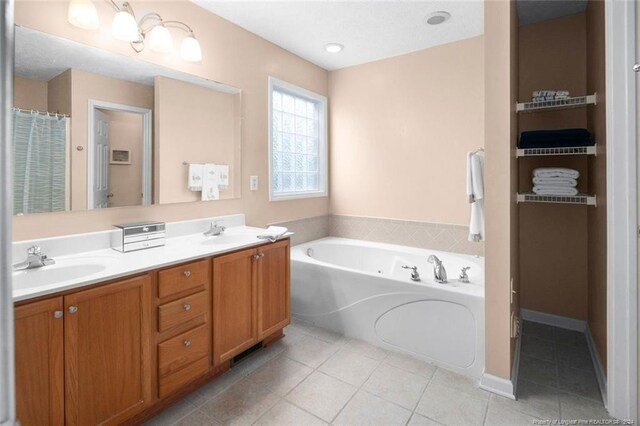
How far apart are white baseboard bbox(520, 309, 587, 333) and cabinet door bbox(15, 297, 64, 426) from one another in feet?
10.7

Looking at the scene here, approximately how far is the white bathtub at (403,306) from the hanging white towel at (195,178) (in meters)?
1.01

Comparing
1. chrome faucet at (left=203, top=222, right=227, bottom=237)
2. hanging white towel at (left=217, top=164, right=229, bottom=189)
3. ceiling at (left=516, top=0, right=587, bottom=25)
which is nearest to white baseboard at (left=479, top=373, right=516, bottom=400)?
chrome faucet at (left=203, top=222, right=227, bottom=237)

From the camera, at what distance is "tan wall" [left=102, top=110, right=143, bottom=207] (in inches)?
78.3

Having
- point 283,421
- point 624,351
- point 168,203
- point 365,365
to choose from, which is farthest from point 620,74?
point 168,203

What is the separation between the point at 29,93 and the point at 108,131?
380 millimetres

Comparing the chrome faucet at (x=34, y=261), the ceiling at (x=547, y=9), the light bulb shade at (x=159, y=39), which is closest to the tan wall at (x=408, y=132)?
the ceiling at (x=547, y=9)

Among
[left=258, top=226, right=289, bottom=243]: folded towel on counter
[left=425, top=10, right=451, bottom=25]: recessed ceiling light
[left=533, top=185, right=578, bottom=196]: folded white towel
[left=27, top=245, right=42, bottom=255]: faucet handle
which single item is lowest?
[left=27, top=245, right=42, bottom=255]: faucet handle

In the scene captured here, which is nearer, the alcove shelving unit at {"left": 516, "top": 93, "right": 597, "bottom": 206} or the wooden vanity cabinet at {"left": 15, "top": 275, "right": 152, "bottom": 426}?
the wooden vanity cabinet at {"left": 15, "top": 275, "right": 152, "bottom": 426}

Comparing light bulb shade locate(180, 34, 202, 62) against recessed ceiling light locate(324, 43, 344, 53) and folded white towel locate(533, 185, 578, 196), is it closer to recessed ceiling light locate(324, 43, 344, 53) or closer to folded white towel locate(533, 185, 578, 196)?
recessed ceiling light locate(324, 43, 344, 53)

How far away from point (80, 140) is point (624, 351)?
301cm

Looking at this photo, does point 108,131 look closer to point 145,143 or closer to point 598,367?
point 145,143

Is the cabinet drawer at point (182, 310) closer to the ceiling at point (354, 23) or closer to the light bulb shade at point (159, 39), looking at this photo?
the light bulb shade at point (159, 39)

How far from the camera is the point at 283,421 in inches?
68.0

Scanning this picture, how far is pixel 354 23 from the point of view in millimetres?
2697
